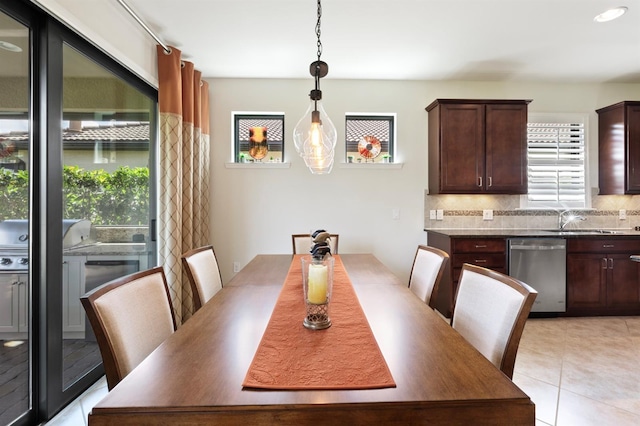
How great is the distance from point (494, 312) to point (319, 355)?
0.67 meters

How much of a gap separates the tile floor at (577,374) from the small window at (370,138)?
2.35 m

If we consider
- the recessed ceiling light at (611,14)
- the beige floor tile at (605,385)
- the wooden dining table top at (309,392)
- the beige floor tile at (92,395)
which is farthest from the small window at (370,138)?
the beige floor tile at (92,395)

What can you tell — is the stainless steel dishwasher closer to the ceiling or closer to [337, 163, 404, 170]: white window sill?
[337, 163, 404, 170]: white window sill

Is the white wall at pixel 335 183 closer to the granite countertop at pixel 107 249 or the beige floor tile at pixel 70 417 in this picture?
the granite countertop at pixel 107 249

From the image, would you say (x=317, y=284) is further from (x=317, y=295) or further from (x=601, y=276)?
(x=601, y=276)

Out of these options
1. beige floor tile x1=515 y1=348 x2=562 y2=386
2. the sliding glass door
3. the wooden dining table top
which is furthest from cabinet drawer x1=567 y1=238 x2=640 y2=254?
the sliding glass door

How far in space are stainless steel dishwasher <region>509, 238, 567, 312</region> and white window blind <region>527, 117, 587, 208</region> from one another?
71 centimetres

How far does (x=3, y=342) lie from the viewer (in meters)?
1.61

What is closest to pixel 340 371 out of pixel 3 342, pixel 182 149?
pixel 3 342

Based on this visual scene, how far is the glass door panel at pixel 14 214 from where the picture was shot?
1580mm

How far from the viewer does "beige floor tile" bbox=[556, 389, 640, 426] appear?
69.9 inches

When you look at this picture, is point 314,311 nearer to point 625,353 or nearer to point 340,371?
point 340,371

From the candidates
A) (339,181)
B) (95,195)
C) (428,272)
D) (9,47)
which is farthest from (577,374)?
(9,47)

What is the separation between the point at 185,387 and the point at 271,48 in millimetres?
2973
